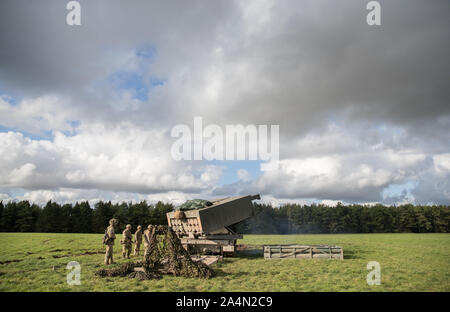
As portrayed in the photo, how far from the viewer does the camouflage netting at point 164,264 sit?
10630mm

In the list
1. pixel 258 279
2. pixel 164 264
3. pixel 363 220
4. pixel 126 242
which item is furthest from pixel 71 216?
pixel 363 220

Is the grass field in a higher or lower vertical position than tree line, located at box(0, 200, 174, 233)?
higher

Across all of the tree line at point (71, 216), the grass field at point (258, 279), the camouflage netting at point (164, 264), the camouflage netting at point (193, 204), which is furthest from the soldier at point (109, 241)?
the tree line at point (71, 216)

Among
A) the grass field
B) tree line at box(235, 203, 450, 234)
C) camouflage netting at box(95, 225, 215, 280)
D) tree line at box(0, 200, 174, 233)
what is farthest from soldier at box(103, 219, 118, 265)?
tree line at box(235, 203, 450, 234)

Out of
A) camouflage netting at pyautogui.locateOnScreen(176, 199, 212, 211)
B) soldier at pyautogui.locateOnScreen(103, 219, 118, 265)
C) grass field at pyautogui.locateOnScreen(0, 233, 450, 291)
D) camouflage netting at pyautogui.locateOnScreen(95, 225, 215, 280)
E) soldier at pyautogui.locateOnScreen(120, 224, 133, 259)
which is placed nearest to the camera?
grass field at pyautogui.locateOnScreen(0, 233, 450, 291)

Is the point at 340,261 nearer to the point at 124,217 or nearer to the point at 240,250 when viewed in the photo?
the point at 240,250

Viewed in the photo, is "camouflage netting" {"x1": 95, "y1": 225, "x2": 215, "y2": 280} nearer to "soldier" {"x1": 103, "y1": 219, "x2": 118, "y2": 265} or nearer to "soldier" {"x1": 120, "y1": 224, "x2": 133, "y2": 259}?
"soldier" {"x1": 103, "y1": 219, "x2": 118, "y2": 265}

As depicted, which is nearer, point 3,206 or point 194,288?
point 194,288

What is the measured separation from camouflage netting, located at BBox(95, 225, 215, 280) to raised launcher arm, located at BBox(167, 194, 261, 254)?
297cm

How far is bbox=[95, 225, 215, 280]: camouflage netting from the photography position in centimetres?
1063

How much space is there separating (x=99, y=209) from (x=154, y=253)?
174 ft

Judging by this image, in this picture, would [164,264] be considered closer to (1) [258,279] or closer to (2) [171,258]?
(2) [171,258]

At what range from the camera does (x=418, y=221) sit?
70.6 m
